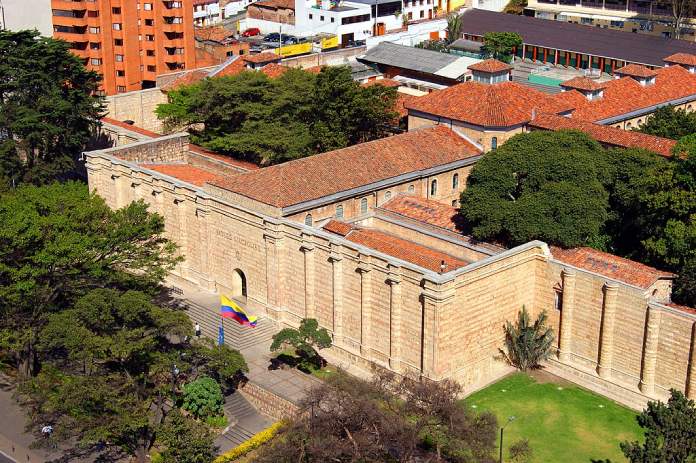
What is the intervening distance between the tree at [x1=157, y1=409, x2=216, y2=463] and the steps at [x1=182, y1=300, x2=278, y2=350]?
38.5ft

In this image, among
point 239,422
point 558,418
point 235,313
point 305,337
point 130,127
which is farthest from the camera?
point 130,127

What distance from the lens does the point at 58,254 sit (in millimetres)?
57562

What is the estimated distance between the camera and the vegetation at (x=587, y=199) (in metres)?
59.7

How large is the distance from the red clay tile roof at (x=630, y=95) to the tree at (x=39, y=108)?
39863mm

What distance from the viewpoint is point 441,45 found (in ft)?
436

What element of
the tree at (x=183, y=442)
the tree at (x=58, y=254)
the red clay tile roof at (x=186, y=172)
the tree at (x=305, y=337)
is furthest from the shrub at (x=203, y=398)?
the red clay tile roof at (x=186, y=172)

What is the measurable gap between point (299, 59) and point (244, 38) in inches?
1436

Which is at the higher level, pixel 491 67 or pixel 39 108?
pixel 491 67

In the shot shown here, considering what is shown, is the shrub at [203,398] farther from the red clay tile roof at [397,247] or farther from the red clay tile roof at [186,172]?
the red clay tile roof at [186,172]

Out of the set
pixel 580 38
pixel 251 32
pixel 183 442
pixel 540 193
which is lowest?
pixel 183 442

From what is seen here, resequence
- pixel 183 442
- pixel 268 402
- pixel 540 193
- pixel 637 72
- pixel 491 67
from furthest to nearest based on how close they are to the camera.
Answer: pixel 637 72 < pixel 491 67 < pixel 540 193 < pixel 268 402 < pixel 183 442

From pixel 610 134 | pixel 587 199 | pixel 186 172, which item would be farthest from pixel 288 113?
pixel 587 199

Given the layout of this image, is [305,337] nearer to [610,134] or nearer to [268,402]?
[268,402]

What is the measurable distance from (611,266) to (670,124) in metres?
25.2
